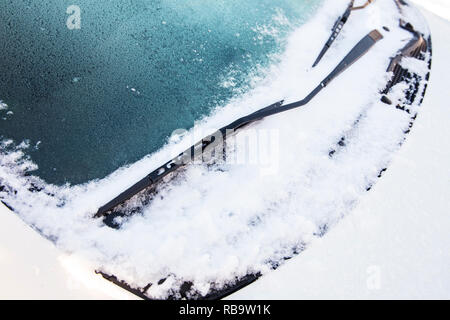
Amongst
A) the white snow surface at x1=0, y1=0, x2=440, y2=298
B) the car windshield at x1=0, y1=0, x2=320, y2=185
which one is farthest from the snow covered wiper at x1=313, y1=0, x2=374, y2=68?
the car windshield at x1=0, y1=0, x2=320, y2=185

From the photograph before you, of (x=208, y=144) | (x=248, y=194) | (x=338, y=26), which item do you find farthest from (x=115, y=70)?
(x=338, y=26)

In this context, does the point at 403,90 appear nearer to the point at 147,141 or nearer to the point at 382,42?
the point at 382,42

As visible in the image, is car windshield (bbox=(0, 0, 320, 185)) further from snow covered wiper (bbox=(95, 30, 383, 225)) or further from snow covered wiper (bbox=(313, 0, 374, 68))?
snow covered wiper (bbox=(313, 0, 374, 68))

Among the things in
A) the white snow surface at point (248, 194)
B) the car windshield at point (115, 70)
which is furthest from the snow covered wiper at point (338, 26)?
the car windshield at point (115, 70)

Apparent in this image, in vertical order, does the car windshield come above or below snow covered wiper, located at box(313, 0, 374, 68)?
below

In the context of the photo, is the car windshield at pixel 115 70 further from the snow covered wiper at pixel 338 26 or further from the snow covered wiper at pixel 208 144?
the snow covered wiper at pixel 338 26

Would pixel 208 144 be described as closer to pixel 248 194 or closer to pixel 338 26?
pixel 248 194
